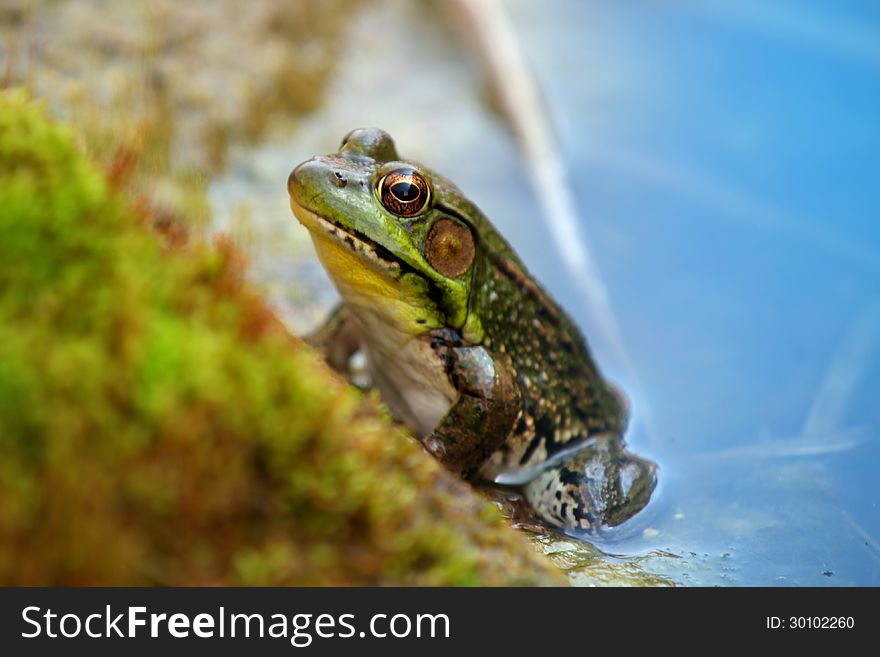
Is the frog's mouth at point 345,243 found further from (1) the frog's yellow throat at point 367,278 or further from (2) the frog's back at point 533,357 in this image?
(2) the frog's back at point 533,357

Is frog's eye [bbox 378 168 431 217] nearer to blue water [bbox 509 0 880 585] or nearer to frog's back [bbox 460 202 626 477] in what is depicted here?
frog's back [bbox 460 202 626 477]

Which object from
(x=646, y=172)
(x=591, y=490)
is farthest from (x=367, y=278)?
(x=646, y=172)

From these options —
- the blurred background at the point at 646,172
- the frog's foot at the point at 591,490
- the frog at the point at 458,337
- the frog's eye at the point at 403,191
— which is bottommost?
the frog's foot at the point at 591,490

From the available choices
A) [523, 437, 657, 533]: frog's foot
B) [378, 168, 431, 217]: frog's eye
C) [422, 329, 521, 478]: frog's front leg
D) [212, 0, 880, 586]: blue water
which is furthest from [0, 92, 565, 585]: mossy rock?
[212, 0, 880, 586]: blue water

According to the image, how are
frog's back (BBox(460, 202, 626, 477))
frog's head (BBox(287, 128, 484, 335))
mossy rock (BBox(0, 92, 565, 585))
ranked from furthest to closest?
frog's back (BBox(460, 202, 626, 477)) → frog's head (BBox(287, 128, 484, 335)) → mossy rock (BBox(0, 92, 565, 585))

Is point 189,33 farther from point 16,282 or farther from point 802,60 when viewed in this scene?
point 802,60

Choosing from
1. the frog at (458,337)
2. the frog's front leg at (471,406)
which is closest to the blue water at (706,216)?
the frog at (458,337)
